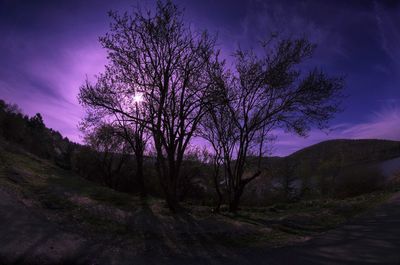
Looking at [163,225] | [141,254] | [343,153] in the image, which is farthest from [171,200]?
[343,153]

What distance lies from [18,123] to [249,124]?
3099 centimetres

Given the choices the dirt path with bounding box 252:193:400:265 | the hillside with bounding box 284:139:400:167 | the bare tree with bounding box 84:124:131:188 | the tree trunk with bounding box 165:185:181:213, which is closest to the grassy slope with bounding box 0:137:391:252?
the tree trunk with bounding box 165:185:181:213

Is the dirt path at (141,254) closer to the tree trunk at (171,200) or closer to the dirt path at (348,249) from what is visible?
the dirt path at (348,249)

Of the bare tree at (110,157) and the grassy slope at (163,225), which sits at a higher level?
→ the bare tree at (110,157)

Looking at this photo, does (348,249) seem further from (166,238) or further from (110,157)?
(110,157)

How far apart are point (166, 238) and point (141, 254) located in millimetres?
1640

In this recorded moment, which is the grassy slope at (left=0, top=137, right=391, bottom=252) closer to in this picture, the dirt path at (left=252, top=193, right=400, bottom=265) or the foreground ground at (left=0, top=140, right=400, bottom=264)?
the foreground ground at (left=0, top=140, right=400, bottom=264)

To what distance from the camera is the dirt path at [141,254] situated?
15.7 ft

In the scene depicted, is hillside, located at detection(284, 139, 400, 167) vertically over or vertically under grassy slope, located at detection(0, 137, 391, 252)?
over

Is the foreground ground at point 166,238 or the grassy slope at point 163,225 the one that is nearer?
the foreground ground at point 166,238

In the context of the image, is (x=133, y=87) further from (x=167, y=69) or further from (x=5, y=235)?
(x=5, y=235)

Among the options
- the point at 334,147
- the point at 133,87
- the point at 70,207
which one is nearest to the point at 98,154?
the point at 133,87

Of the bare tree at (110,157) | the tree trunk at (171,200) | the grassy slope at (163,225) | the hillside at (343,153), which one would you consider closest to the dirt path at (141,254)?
the grassy slope at (163,225)

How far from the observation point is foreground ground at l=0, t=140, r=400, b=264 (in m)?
5.11
